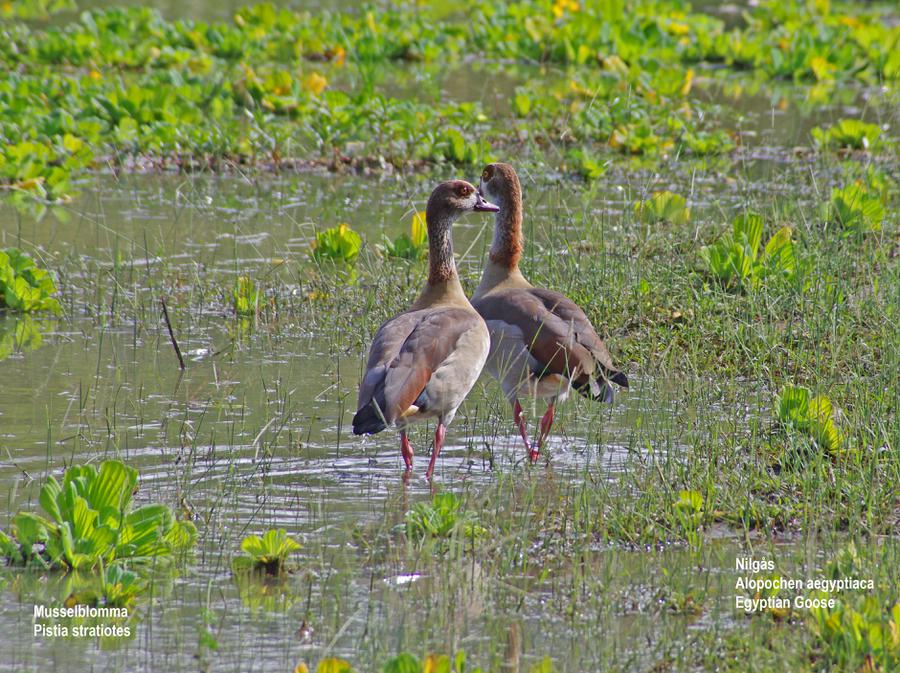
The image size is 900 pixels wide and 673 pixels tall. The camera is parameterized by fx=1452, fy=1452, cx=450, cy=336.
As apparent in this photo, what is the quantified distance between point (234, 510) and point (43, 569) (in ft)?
2.75

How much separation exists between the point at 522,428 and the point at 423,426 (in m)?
0.65

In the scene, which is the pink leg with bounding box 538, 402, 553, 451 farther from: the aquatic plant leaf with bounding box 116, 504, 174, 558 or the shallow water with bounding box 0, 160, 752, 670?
the aquatic plant leaf with bounding box 116, 504, 174, 558

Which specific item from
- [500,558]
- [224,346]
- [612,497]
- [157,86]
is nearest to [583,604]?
[500,558]

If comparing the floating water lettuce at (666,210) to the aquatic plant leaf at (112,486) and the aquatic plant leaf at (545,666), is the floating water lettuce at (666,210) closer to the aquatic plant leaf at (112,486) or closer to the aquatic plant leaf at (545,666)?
the aquatic plant leaf at (112,486)

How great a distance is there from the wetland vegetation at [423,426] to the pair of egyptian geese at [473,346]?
0.79 feet

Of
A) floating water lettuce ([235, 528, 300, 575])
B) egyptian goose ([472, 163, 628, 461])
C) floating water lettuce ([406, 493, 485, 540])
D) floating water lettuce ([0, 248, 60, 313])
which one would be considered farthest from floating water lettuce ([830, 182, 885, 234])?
floating water lettuce ([235, 528, 300, 575])

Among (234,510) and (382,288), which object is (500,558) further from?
(382,288)

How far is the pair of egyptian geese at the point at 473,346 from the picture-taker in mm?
6121

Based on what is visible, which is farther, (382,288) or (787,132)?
(787,132)

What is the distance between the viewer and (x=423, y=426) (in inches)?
278

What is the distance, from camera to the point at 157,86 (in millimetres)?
12406

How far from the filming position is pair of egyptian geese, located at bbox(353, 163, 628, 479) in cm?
612

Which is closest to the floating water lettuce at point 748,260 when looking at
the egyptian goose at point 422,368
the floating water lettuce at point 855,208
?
the floating water lettuce at point 855,208

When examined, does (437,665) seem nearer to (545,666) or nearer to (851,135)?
(545,666)
